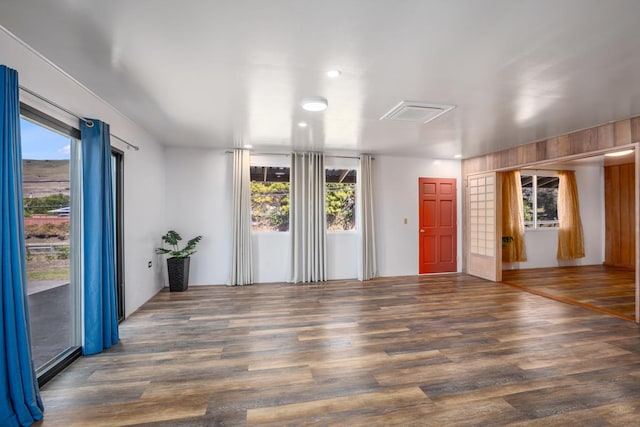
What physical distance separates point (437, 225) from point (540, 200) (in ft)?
9.75

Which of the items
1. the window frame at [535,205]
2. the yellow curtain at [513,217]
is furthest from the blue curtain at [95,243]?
the window frame at [535,205]

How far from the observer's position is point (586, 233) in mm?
7559

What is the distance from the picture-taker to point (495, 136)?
15.2 ft

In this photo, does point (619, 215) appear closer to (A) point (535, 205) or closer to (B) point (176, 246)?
(A) point (535, 205)

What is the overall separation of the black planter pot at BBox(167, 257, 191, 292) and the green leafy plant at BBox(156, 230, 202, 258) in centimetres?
10

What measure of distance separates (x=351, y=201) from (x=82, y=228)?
15.0ft

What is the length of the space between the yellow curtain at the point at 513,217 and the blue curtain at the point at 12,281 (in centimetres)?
794

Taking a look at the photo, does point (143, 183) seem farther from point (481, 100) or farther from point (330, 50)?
point (481, 100)

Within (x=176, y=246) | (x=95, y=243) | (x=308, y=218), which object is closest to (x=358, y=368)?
(x=95, y=243)

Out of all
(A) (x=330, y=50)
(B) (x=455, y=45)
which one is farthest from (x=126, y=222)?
(B) (x=455, y=45)

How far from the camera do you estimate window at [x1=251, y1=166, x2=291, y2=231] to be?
593cm

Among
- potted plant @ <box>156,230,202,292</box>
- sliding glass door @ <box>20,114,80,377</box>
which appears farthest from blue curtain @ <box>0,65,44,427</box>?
potted plant @ <box>156,230,202,292</box>

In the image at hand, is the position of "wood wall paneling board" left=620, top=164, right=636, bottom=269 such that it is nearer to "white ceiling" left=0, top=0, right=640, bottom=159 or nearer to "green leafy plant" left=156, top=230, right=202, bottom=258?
"white ceiling" left=0, top=0, right=640, bottom=159

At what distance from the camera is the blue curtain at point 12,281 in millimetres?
1794
